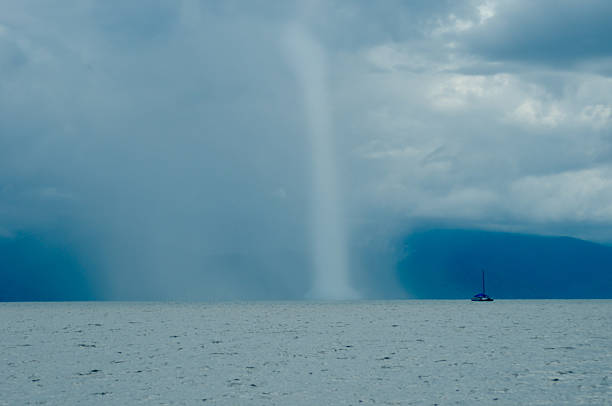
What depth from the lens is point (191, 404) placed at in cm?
3584

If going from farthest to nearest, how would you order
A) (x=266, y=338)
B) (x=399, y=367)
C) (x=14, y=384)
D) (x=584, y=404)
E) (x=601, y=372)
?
(x=266, y=338), (x=399, y=367), (x=601, y=372), (x=14, y=384), (x=584, y=404)

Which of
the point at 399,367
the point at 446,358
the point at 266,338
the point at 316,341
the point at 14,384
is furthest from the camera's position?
the point at 266,338

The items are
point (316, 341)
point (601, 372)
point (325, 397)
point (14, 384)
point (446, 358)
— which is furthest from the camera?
point (316, 341)

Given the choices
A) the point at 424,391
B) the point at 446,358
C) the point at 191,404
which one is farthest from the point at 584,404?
the point at 446,358

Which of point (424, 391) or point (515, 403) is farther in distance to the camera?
point (424, 391)

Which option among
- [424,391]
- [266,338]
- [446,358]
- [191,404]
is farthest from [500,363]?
[266,338]

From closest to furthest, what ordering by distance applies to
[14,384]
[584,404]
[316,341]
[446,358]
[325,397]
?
[584,404] → [325,397] → [14,384] → [446,358] → [316,341]

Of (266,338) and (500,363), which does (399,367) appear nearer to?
(500,363)

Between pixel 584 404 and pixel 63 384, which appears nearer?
pixel 584 404

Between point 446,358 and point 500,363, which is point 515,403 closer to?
point 500,363

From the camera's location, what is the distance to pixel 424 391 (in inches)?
1574

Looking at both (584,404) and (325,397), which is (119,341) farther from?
(584,404)

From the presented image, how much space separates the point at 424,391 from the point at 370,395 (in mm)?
3603

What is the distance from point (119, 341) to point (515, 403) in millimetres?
62408
